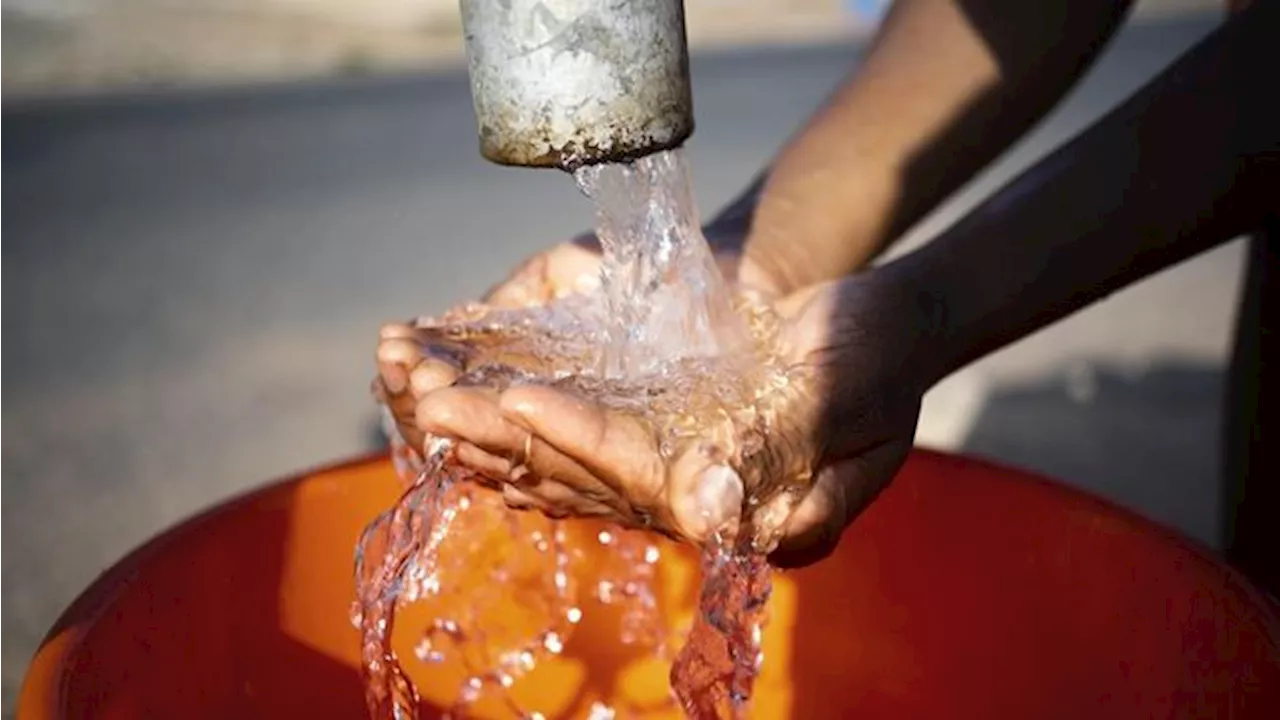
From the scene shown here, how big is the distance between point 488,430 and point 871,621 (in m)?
0.45

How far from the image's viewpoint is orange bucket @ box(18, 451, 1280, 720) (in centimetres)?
87

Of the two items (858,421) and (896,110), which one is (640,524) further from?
(896,110)

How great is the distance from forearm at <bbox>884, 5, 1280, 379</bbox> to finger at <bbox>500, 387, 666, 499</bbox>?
0.24 meters

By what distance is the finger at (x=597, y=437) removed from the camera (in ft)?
2.52

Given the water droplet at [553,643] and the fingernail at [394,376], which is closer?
the fingernail at [394,376]

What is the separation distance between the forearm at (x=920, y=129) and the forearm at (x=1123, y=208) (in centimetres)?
16

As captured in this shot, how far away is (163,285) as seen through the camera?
3.30 m

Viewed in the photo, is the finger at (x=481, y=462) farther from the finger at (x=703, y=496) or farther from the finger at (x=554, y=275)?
the finger at (x=554, y=275)

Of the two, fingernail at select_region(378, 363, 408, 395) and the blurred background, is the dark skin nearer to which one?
fingernail at select_region(378, 363, 408, 395)

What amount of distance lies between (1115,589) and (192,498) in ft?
5.24

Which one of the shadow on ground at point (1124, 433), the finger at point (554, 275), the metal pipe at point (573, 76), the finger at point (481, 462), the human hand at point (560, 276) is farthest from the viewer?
the shadow on ground at point (1124, 433)

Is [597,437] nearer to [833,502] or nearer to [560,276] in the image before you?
[833,502]

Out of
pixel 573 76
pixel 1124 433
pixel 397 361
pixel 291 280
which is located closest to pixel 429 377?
pixel 397 361

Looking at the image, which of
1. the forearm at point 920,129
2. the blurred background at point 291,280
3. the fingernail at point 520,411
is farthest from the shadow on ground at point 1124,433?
the fingernail at point 520,411
